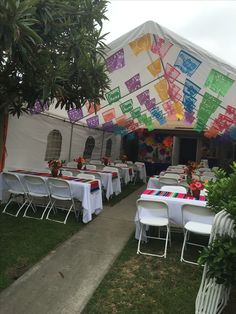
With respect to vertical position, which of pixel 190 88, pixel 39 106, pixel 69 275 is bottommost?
A: pixel 69 275

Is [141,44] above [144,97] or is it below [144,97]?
above

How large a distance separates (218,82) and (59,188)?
350cm

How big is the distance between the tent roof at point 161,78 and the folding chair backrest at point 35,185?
249 cm

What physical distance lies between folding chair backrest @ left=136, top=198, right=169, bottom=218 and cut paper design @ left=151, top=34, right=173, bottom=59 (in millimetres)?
2965

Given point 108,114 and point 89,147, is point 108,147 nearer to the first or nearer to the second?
point 89,147

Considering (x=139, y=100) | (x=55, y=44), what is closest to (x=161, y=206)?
(x=55, y=44)

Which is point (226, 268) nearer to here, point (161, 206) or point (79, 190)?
point (161, 206)

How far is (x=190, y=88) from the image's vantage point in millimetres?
7891

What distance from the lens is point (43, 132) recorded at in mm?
8492

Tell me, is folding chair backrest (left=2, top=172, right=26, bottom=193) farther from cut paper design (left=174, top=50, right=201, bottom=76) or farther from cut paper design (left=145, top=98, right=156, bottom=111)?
cut paper design (left=145, top=98, right=156, bottom=111)

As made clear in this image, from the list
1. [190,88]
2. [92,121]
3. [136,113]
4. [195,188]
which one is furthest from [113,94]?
[195,188]

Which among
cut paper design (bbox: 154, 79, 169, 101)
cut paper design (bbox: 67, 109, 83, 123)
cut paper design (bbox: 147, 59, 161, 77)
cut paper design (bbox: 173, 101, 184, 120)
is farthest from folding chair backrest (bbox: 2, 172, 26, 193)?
cut paper design (bbox: 173, 101, 184, 120)

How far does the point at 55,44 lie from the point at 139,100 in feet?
22.1

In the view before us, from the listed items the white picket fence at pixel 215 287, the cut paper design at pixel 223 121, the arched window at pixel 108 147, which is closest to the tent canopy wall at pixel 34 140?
the arched window at pixel 108 147
